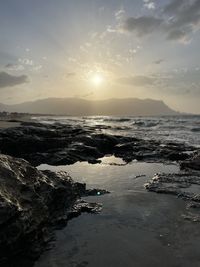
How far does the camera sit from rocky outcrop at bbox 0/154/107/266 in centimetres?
595

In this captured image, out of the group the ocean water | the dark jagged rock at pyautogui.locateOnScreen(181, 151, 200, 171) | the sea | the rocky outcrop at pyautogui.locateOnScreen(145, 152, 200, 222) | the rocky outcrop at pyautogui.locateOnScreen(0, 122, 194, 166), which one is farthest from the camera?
the ocean water

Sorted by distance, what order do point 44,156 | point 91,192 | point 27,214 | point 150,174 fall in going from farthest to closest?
point 44,156 < point 150,174 < point 91,192 < point 27,214

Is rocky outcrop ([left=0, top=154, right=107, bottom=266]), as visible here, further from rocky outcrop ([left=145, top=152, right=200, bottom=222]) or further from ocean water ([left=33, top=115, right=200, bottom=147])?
ocean water ([left=33, top=115, right=200, bottom=147])

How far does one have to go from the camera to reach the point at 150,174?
46.9 ft

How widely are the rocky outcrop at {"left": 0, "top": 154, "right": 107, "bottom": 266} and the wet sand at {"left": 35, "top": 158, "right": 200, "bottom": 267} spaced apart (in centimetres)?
35

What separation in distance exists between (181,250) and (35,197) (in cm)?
294

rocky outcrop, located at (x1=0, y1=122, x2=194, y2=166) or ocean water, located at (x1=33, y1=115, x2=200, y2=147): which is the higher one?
rocky outcrop, located at (x1=0, y1=122, x2=194, y2=166)

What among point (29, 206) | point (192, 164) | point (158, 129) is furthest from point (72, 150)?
point (158, 129)

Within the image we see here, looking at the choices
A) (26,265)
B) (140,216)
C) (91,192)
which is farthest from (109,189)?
(26,265)

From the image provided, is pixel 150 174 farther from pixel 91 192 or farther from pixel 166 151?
pixel 166 151

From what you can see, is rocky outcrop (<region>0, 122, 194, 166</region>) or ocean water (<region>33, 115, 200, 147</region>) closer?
rocky outcrop (<region>0, 122, 194, 166</region>)

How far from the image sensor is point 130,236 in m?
7.19

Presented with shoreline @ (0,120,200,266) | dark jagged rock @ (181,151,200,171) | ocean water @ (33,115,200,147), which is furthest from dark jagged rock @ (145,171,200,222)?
ocean water @ (33,115,200,147)

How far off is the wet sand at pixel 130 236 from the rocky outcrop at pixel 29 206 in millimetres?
353
